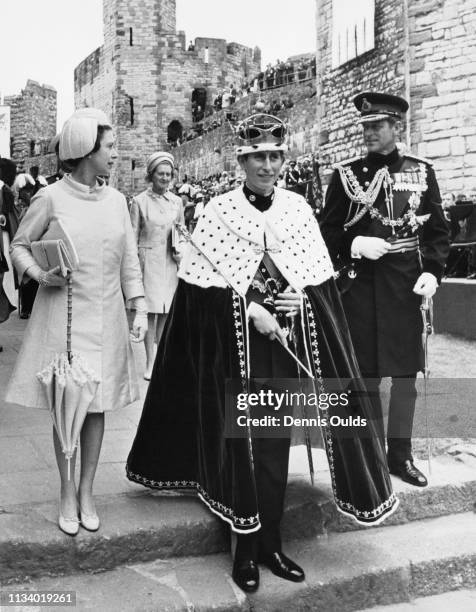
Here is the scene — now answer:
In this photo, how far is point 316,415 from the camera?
10.5 feet

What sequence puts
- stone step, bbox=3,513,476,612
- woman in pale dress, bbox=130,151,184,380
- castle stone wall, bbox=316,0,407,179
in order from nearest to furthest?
stone step, bbox=3,513,476,612 < woman in pale dress, bbox=130,151,184,380 < castle stone wall, bbox=316,0,407,179

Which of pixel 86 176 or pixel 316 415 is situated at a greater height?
pixel 86 176

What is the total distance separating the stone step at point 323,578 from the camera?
2906 millimetres

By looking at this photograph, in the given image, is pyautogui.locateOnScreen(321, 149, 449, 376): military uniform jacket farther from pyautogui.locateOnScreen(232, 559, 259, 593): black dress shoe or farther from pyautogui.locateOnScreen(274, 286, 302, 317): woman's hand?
pyautogui.locateOnScreen(232, 559, 259, 593): black dress shoe

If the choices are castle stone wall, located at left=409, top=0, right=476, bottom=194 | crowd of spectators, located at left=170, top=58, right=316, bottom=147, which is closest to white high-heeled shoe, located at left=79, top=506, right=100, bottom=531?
A: castle stone wall, located at left=409, top=0, right=476, bottom=194

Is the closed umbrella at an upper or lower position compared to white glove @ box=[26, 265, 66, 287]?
lower

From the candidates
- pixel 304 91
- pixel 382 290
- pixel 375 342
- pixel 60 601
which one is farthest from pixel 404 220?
pixel 304 91

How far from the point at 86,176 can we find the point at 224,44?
42806mm

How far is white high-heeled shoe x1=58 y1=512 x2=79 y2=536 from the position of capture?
3.01 metres

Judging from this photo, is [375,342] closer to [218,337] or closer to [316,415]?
[316,415]

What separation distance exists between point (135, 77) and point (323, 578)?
40708mm

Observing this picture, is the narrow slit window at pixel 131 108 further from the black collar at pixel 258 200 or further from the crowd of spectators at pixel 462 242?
the black collar at pixel 258 200

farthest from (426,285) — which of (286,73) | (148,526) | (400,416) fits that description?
(286,73)

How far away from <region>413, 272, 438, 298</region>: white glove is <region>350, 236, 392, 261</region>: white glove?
23 centimetres
